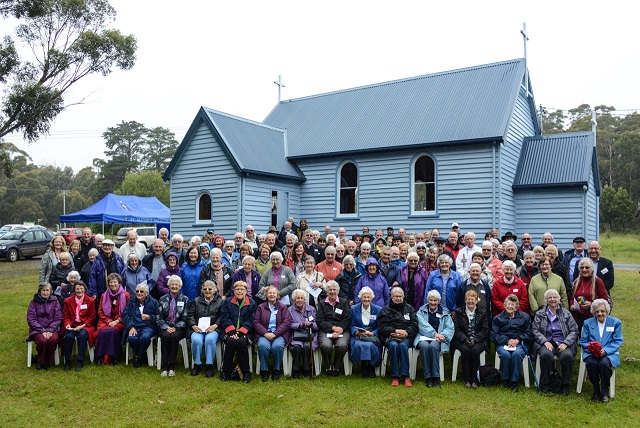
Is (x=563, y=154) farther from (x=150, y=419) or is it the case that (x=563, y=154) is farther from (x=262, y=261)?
(x=150, y=419)

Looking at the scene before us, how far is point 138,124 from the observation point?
80.0 meters

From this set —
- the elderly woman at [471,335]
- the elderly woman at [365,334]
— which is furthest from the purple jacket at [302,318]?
the elderly woman at [471,335]

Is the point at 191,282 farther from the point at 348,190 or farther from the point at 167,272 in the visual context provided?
the point at 348,190

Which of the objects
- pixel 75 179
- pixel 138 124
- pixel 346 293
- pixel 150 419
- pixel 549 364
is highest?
pixel 138 124

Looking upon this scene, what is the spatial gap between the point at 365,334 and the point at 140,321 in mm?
3516

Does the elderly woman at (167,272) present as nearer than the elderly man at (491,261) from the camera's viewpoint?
No

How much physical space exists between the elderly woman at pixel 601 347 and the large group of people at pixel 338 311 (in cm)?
2

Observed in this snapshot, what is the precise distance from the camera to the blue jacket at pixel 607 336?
6.70m

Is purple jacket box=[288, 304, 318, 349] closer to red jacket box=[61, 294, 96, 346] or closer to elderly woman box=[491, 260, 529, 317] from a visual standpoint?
elderly woman box=[491, 260, 529, 317]

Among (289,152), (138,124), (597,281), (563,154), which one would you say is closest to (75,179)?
(138,124)

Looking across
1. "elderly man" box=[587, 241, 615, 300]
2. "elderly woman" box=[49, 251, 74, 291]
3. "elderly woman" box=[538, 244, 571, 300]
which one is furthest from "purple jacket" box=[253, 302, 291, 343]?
"elderly man" box=[587, 241, 615, 300]

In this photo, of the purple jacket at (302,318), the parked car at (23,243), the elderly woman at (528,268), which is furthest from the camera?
the parked car at (23,243)

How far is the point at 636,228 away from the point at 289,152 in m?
40.2

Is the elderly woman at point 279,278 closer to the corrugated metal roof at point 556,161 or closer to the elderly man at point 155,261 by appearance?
the elderly man at point 155,261
